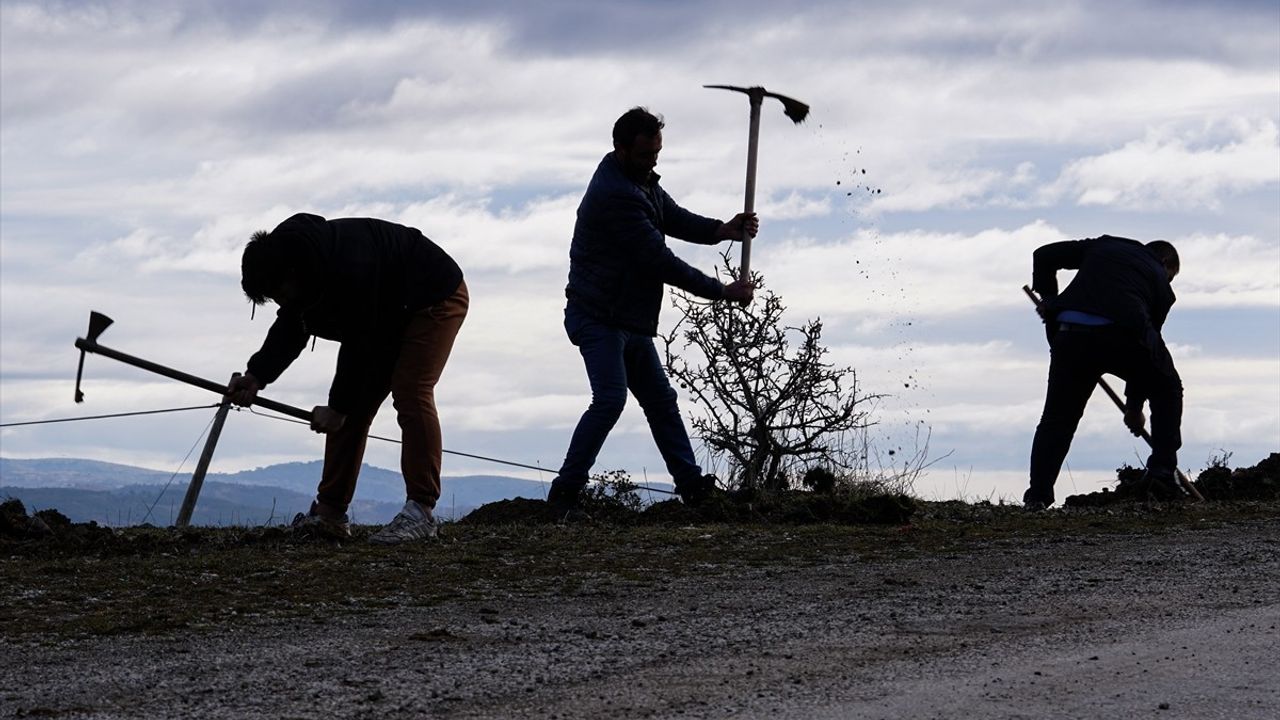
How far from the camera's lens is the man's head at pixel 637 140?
8219 millimetres

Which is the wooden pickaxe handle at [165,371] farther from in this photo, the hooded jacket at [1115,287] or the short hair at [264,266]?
the hooded jacket at [1115,287]

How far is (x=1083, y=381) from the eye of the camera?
10227mm

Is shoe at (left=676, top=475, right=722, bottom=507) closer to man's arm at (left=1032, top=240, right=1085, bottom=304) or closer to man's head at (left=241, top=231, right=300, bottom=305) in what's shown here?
man's arm at (left=1032, top=240, right=1085, bottom=304)

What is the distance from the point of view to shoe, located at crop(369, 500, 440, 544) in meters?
7.64

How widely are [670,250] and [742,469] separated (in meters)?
3.23

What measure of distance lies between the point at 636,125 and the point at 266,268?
232cm

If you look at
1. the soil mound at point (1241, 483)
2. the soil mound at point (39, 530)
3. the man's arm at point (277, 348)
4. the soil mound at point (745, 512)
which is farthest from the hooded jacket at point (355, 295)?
the soil mound at point (1241, 483)

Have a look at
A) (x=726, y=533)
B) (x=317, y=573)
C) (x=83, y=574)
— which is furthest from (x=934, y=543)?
(x=83, y=574)

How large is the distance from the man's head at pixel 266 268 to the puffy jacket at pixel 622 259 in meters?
1.96

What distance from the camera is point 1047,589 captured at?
5879 millimetres

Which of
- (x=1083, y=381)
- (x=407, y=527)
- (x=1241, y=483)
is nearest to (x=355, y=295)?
(x=407, y=527)

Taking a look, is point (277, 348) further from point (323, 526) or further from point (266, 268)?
A: point (323, 526)

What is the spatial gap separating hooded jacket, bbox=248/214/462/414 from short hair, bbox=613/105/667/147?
1269 millimetres

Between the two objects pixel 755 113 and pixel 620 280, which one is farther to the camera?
pixel 755 113
